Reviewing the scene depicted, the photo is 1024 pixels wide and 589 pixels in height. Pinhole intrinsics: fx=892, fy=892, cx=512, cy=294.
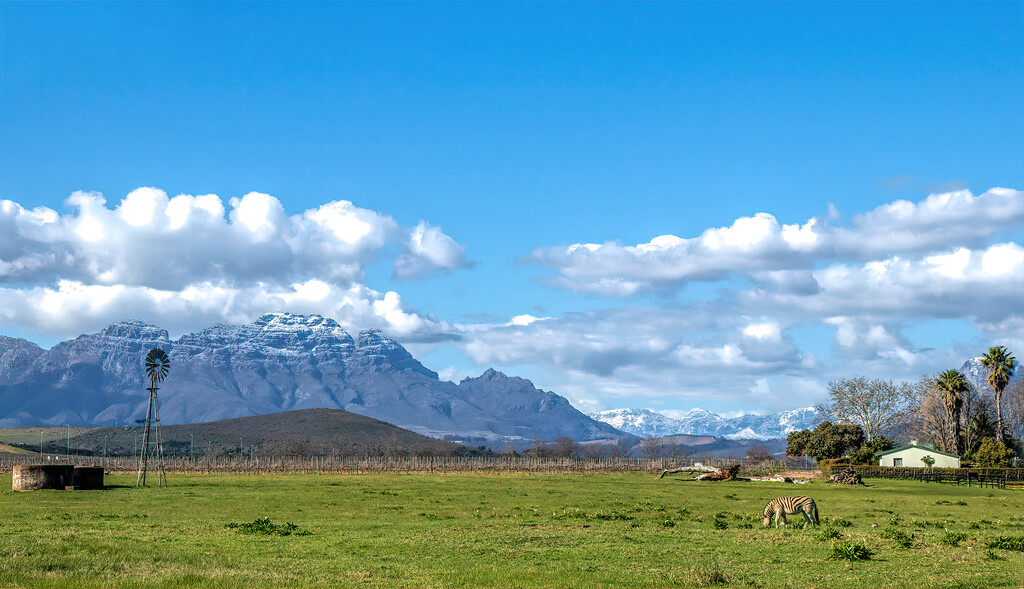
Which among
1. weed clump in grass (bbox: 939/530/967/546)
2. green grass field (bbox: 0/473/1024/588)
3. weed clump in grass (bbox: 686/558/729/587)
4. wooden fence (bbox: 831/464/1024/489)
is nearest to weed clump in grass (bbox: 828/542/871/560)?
green grass field (bbox: 0/473/1024/588)

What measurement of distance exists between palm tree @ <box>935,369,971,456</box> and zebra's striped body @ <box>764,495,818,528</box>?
318 feet

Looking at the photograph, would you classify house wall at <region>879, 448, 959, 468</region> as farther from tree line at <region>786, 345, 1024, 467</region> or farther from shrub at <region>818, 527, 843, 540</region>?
shrub at <region>818, 527, 843, 540</region>

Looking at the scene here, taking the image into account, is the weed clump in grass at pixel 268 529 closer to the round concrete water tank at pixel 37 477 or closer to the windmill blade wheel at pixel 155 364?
Result: the round concrete water tank at pixel 37 477

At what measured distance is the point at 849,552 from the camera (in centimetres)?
2639

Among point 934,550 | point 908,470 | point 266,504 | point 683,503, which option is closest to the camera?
point 934,550

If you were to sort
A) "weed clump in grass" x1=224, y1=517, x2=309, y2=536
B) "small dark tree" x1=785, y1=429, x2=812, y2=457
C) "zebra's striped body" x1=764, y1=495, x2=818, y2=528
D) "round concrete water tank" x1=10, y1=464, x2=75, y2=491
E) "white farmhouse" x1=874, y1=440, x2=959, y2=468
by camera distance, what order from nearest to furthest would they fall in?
"weed clump in grass" x1=224, y1=517, x2=309, y2=536 < "zebra's striped body" x1=764, y1=495, x2=818, y2=528 < "round concrete water tank" x1=10, y1=464, x2=75, y2=491 < "white farmhouse" x1=874, y1=440, x2=959, y2=468 < "small dark tree" x1=785, y1=429, x2=812, y2=457

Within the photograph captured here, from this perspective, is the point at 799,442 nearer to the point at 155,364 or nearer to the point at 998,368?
the point at 998,368

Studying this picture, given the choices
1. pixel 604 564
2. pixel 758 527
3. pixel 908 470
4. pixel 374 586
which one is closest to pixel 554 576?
pixel 604 564

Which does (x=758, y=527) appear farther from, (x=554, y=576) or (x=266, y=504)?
(x=266, y=504)

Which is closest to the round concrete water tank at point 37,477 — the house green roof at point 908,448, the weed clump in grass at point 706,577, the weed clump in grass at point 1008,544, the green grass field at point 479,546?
the green grass field at point 479,546

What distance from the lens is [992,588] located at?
22.1 metres

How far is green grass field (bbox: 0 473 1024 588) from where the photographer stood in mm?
23094

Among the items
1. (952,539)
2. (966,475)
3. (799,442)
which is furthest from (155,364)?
(799,442)

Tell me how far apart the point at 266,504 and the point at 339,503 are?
4.18 meters
